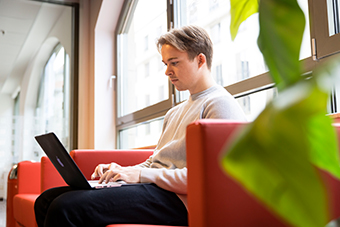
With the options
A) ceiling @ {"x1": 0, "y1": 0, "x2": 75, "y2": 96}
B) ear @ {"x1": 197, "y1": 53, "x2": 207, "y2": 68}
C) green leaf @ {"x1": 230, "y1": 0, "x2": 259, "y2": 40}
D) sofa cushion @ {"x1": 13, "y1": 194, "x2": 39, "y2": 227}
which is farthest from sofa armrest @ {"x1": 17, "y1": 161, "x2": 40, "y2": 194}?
green leaf @ {"x1": 230, "y1": 0, "x2": 259, "y2": 40}

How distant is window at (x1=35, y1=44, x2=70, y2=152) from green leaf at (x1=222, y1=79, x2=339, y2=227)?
14.7ft

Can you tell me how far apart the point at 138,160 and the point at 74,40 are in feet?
9.39

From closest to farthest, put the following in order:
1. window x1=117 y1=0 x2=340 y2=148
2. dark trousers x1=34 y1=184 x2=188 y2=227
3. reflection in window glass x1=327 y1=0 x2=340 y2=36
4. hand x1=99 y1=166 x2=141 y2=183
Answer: dark trousers x1=34 y1=184 x2=188 y2=227 < hand x1=99 y1=166 x2=141 y2=183 < reflection in window glass x1=327 y1=0 x2=340 y2=36 < window x1=117 y1=0 x2=340 y2=148

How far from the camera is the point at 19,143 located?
4.39m

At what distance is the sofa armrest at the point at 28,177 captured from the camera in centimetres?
289

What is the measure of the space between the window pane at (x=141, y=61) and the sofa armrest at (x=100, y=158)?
1.23 metres

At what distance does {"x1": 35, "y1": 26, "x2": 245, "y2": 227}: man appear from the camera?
114 centimetres

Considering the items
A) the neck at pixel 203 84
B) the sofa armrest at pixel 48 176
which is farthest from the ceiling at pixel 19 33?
the neck at pixel 203 84

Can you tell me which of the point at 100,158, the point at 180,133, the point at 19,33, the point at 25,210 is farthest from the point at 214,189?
the point at 19,33

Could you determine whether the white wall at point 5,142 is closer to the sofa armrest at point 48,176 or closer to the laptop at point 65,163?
the sofa armrest at point 48,176

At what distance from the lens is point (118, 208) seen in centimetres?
113

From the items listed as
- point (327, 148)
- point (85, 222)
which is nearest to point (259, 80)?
point (85, 222)

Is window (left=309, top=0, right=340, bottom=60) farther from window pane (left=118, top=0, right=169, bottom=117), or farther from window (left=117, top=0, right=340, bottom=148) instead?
window pane (left=118, top=0, right=169, bottom=117)

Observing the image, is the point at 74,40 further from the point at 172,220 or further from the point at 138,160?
the point at 172,220
